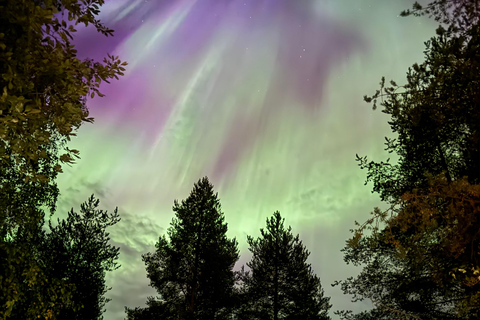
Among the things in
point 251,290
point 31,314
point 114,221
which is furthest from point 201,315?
point 31,314

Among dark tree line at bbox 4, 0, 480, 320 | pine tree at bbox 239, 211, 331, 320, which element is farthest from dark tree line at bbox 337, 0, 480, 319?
pine tree at bbox 239, 211, 331, 320

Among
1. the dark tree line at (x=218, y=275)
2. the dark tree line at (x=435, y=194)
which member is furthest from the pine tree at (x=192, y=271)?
the dark tree line at (x=435, y=194)

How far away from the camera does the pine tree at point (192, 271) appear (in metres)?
19.9

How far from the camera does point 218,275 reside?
2023 centimetres

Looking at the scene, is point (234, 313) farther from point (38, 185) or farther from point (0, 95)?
point (0, 95)

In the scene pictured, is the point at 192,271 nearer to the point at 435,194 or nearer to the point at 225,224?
the point at 225,224

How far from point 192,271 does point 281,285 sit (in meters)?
6.52

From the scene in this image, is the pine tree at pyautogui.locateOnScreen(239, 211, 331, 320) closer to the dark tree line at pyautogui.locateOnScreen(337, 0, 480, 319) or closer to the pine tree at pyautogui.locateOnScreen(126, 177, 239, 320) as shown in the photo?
the pine tree at pyautogui.locateOnScreen(126, 177, 239, 320)

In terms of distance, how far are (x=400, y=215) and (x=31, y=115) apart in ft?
26.3

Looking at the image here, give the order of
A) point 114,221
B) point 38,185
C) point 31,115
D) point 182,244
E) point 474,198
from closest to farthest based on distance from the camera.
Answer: point 31,115 < point 474,198 < point 38,185 < point 114,221 < point 182,244

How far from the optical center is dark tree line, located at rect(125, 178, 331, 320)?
787 inches

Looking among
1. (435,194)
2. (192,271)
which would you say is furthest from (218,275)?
(435,194)

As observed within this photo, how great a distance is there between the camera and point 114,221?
19656 millimetres

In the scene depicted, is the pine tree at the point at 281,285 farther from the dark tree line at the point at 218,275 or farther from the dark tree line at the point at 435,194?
the dark tree line at the point at 435,194
